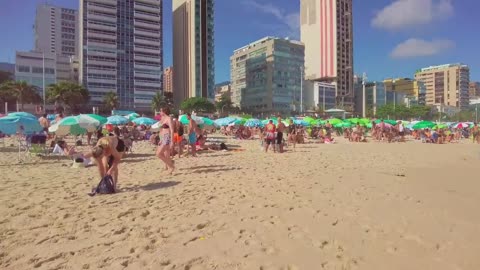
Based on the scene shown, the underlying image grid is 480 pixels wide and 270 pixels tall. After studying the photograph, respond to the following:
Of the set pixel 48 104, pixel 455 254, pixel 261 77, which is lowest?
pixel 455 254

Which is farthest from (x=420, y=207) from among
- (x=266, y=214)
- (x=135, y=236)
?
(x=135, y=236)

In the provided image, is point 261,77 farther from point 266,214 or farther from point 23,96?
point 266,214

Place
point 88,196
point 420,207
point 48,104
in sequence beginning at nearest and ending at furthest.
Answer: point 420,207 < point 88,196 < point 48,104

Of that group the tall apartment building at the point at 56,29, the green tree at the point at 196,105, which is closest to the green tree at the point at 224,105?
the green tree at the point at 196,105

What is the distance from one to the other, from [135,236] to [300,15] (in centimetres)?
13204

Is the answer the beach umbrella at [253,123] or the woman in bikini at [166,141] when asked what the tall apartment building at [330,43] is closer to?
the beach umbrella at [253,123]

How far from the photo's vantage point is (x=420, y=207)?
5500 mm

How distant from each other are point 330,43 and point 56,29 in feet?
302

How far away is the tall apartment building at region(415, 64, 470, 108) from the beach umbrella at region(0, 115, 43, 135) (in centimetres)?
16163

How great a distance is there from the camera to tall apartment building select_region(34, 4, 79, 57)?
11788 cm

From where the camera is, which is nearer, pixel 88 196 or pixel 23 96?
pixel 88 196

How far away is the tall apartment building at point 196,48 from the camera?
315ft

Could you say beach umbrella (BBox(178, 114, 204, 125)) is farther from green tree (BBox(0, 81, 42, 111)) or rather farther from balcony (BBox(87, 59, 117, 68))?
balcony (BBox(87, 59, 117, 68))

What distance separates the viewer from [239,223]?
453 cm
